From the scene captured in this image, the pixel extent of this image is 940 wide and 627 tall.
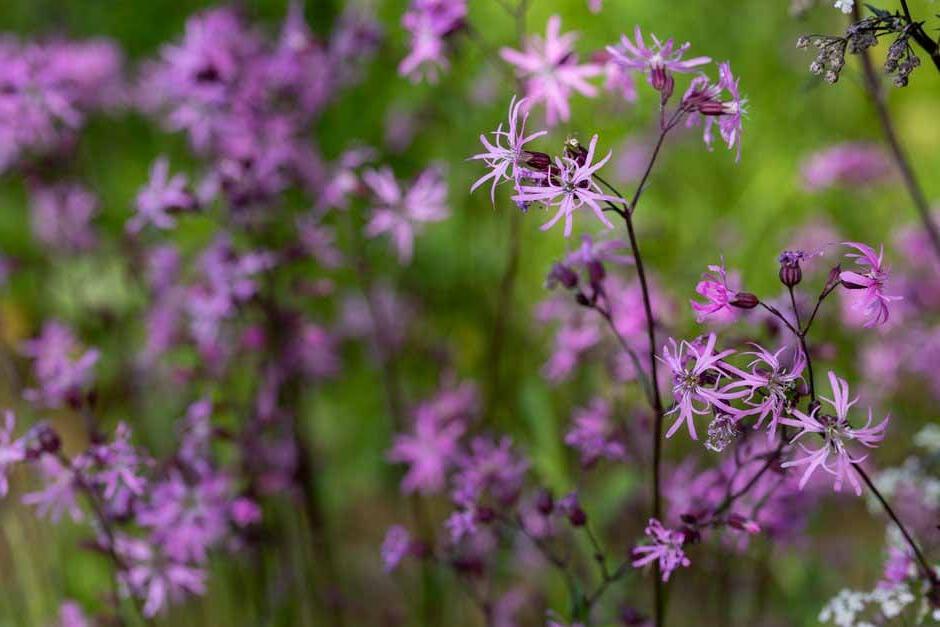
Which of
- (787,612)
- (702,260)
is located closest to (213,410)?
(787,612)

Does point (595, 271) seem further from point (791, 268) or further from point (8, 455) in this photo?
point (8, 455)

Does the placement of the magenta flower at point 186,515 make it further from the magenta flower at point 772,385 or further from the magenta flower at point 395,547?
A: the magenta flower at point 772,385

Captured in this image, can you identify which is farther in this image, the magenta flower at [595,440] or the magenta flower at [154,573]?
the magenta flower at [154,573]

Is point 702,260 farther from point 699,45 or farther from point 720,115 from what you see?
point 720,115

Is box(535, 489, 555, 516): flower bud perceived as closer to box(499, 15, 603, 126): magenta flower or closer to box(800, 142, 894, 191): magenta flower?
box(499, 15, 603, 126): magenta flower

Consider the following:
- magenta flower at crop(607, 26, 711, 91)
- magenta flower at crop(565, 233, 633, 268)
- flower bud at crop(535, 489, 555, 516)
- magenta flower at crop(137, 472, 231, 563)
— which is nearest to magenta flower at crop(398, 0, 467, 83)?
magenta flower at crop(565, 233, 633, 268)

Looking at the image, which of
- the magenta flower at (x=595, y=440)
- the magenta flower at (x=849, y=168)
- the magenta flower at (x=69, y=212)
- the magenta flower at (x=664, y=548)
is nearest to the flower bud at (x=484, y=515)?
the magenta flower at (x=595, y=440)

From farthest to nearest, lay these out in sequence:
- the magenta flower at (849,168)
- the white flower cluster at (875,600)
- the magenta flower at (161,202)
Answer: the magenta flower at (849,168), the magenta flower at (161,202), the white flower cluster at (875,600)
